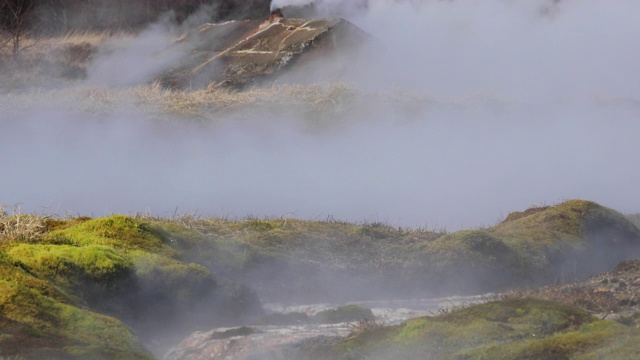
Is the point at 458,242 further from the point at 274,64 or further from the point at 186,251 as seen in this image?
the point at 274,64

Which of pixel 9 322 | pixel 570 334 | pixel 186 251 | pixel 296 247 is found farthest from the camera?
pixel 296 247

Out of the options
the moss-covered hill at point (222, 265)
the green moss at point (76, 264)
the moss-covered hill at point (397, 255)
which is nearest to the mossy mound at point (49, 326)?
the moss-covered hill at point (222, 265)

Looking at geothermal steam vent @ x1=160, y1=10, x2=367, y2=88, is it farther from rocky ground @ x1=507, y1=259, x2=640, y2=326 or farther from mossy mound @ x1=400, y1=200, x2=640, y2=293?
rocky ground @ x1=507, y1=259, x2=640, y2=326

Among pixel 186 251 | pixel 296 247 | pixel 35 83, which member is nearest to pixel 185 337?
pixel 186 251

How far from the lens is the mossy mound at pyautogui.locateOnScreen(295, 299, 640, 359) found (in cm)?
686

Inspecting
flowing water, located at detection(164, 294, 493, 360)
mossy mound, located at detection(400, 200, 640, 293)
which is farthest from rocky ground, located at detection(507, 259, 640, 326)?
mossy mound, located at detection(400, 200, 640, 293)

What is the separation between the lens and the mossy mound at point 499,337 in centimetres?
686

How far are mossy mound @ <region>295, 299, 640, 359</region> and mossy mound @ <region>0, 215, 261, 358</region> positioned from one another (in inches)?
73.8

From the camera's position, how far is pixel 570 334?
7113 millimetres

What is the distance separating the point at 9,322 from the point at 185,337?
228cm

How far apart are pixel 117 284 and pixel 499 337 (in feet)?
12.6

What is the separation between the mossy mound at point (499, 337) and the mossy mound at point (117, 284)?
1.87 m

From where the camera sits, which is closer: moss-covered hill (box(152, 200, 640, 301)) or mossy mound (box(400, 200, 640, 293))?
moss-covered hill (box(152, 200, 640, 301))

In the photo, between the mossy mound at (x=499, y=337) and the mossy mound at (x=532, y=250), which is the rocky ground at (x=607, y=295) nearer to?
the mossy mound at (x=499, y=337)
